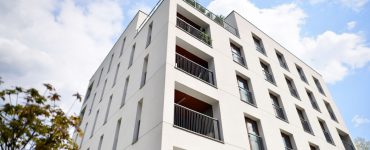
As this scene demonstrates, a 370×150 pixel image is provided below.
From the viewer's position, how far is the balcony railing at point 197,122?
10.2 meters

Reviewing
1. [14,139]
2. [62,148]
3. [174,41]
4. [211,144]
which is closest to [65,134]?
[62,148]

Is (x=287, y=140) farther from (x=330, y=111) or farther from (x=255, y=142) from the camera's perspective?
(x=330, y=111)

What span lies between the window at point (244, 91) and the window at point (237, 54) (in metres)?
1.20

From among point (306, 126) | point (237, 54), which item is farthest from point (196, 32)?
point (306, 126)

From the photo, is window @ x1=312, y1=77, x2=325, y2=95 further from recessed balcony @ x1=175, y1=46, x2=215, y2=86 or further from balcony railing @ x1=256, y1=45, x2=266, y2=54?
recessed balcony @ x1=175, y1=46, x2=215, y2=86

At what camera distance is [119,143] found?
11.4 metres

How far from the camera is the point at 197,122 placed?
10.7m

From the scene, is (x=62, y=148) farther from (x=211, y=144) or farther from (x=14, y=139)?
(x=211, y=144)

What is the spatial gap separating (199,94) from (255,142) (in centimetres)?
352

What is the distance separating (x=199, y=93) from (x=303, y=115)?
10011 mm

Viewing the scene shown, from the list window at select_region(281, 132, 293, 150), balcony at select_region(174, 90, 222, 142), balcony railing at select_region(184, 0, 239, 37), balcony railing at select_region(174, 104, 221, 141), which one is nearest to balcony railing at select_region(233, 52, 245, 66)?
balcony railing at select_region(184, 0, 239, 37)

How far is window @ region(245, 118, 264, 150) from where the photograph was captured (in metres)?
11.3

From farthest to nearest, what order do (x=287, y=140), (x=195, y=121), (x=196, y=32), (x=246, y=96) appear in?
(x=196, y=32) < (x=287, y=140) < (x=246, y=96) < (x=195, y=121)

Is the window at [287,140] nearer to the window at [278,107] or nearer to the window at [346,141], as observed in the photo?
the window at [278,107]
